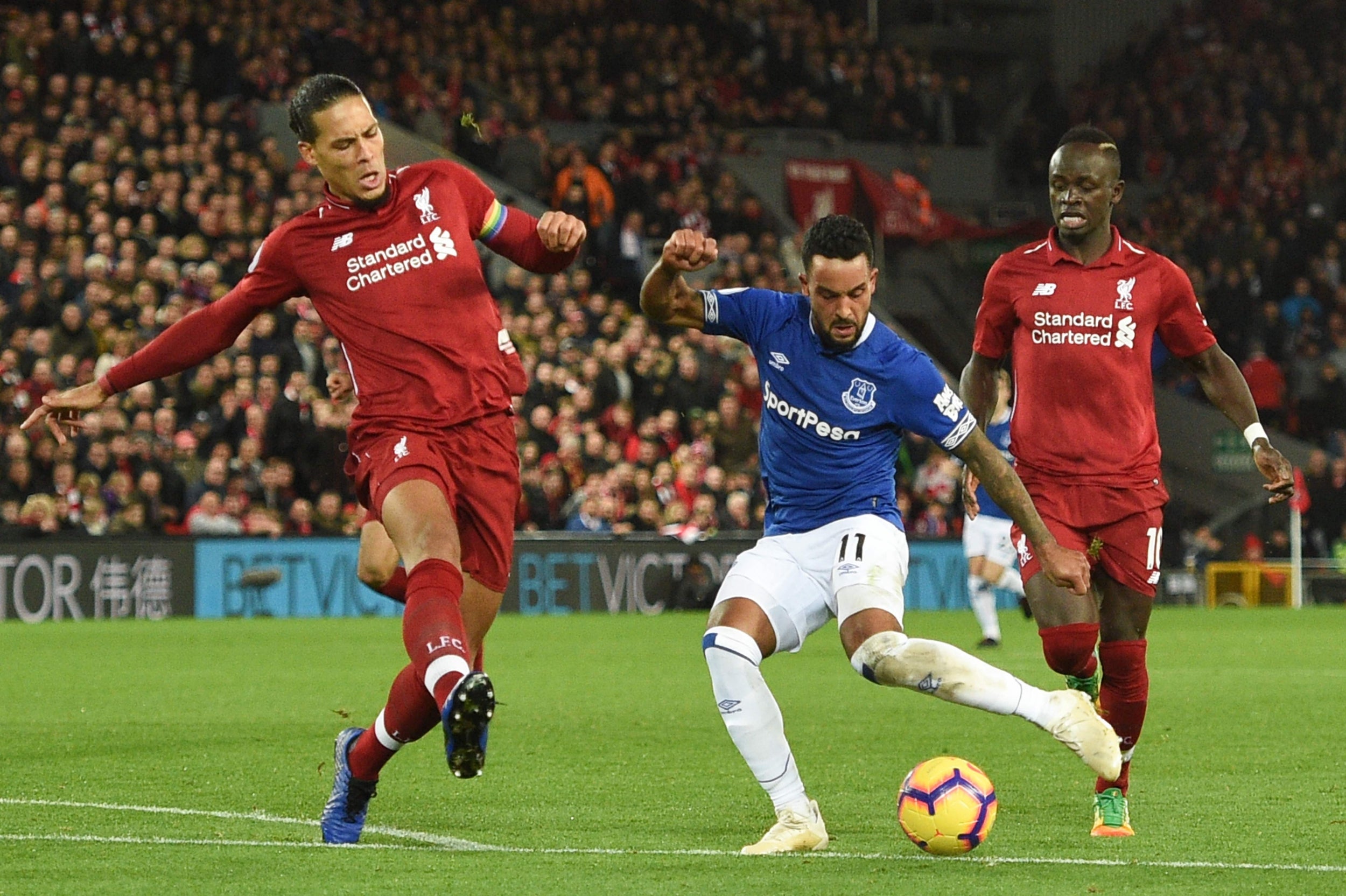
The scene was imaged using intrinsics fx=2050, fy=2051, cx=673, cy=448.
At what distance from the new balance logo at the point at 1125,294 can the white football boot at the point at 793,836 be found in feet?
7.50

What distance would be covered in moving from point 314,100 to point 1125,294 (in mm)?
3057

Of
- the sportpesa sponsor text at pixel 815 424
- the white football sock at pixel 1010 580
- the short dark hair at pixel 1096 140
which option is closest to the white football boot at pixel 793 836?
the sportpesa sponsor text at pixel 815 424

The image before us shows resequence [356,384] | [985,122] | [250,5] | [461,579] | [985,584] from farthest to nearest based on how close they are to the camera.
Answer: [985,122] < [250,5] < [985,584] < [356,384] < [461,579]

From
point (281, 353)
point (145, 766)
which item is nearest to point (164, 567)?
point (281, 353)

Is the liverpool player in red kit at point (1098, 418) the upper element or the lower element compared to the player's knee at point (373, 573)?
upper

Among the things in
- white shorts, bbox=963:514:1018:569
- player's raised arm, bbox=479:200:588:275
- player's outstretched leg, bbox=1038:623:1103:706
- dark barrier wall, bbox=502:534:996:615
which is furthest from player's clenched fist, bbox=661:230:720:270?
dark barrier wall, bbox=502:534:996:615

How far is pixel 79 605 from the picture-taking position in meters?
20.2

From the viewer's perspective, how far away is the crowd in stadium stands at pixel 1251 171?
29.2 meters

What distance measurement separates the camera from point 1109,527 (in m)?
7.51

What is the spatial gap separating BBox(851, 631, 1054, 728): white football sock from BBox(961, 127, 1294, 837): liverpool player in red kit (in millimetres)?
1136

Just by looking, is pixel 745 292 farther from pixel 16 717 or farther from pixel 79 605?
pixel 79 605

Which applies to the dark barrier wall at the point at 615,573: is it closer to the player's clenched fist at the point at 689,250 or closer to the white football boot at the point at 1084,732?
the player's clenched fist at the point at 689,250

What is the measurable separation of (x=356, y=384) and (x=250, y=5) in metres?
21.1

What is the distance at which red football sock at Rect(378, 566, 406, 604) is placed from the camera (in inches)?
375
